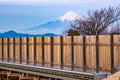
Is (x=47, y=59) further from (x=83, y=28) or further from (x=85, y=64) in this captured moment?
(x=83, y=28)

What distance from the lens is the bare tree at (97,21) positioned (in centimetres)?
6212

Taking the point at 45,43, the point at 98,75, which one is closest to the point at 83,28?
the point at 45,43

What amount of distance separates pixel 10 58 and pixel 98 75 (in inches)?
625

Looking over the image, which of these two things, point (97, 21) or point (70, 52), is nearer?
point (70, 52)

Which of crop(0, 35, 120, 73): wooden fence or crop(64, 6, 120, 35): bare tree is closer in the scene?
crop(0, 35, 120, 73): wooden fence

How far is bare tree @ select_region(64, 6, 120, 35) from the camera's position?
6212cm

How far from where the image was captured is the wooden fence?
20469mm

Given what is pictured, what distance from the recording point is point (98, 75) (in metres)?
18.7

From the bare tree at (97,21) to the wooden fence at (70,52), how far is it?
29.8 meters

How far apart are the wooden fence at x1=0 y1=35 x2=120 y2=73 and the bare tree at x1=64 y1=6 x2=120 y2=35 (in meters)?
29.8

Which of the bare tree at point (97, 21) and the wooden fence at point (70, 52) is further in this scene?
the bare tree at point (97, 21)

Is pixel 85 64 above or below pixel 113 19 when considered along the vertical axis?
below

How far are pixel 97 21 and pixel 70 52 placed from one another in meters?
39.7

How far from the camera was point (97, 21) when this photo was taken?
63.3 meters
